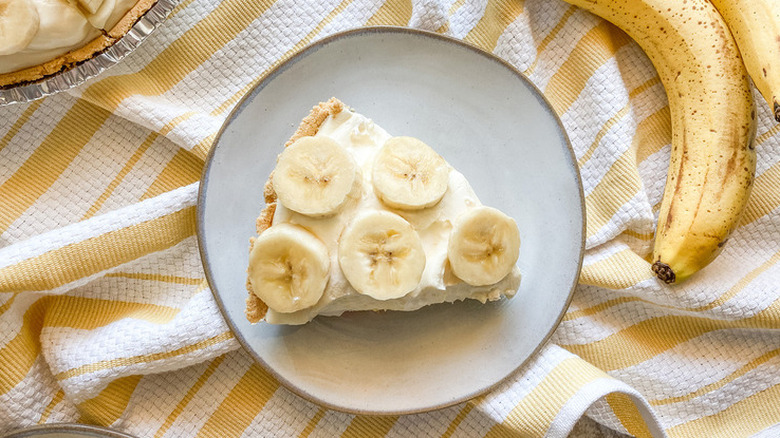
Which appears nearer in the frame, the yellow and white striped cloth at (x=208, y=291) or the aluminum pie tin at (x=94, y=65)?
the aluminum pie tin at (x=94, y=65)

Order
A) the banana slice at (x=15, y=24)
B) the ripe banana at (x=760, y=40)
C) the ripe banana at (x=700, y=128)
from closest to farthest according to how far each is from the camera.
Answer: the banana slice at (x=15, y=24) < the ripe banana at (x=760, y=40) < the ripe banana at (x=700, y=128)

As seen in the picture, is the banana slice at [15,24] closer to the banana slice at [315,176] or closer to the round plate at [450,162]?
the round plate at [450,162]

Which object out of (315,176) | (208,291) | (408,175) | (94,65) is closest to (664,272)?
(408,175)

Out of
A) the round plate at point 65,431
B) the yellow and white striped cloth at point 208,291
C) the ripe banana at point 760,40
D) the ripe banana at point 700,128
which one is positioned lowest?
the round plate at point 65,431

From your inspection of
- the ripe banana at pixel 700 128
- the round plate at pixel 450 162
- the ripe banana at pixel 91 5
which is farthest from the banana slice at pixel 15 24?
the ripe banana at pixel 700 128

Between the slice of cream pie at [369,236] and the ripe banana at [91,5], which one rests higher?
the ripe banana at [91,5]

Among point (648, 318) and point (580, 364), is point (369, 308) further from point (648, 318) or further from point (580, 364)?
point (648, 318)

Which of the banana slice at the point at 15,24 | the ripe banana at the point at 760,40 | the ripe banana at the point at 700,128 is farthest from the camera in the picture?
the ripe banana at the point at 700,128

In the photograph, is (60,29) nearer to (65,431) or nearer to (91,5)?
(91,5)

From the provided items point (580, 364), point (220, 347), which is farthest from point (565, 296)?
point (220, 347)
